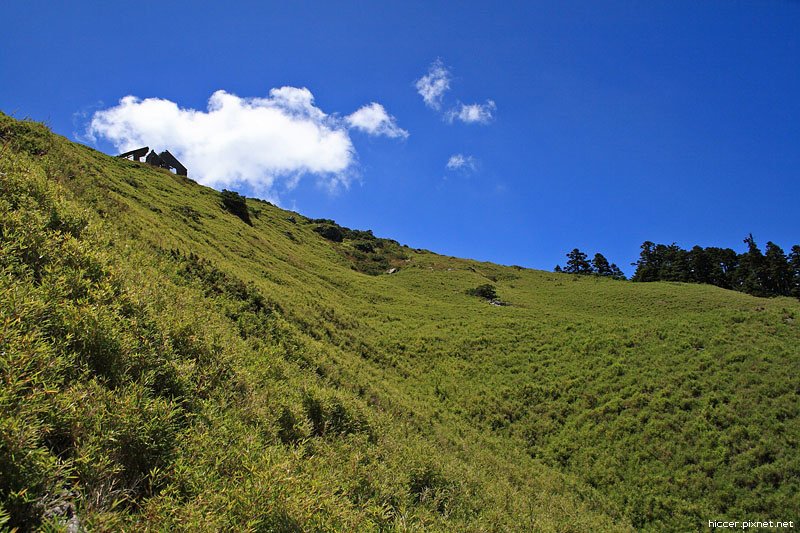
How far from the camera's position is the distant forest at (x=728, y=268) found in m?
73.8

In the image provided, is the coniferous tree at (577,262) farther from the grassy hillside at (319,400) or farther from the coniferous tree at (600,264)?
the grassy hillside at (319,400)

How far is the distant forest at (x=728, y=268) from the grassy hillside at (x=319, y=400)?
6587 cm

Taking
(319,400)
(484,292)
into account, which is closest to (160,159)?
(484,292)

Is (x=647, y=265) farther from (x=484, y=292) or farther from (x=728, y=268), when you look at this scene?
(x=484, y=292)

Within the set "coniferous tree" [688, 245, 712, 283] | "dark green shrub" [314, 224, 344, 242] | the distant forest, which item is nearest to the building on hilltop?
"dark green shrub" [314, 224, 344, 242]

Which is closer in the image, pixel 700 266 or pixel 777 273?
pixel 777 273

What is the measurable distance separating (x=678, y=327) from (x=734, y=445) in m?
14.2

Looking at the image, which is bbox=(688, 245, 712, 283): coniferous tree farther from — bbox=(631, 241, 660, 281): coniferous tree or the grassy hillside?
the grassy hillside

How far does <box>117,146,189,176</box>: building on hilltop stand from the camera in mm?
59750

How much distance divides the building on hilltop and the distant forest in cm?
9590

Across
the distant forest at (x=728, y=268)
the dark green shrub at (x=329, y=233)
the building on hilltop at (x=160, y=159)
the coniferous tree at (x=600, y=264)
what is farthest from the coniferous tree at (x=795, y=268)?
the building on hilltop at (x=160, y=159)

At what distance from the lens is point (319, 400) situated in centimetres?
1010

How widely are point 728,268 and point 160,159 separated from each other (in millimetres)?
124729

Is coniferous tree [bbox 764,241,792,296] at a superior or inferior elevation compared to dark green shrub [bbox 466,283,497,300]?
superior
